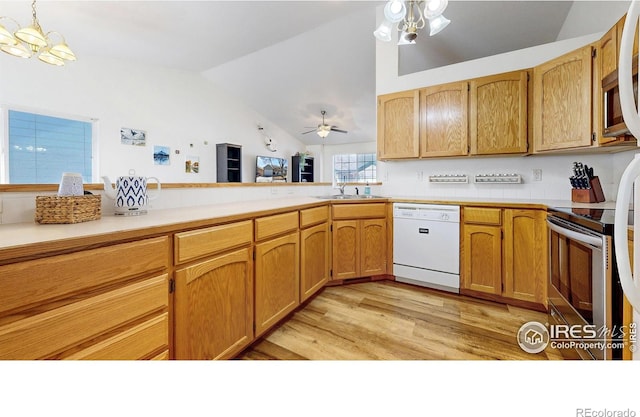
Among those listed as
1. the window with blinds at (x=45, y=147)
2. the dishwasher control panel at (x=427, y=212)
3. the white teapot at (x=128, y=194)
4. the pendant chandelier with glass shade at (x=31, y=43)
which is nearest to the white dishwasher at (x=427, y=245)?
the dishwasher control panel at (x=427, y=212)

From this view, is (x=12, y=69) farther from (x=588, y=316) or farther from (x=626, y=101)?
(x=588, y=316)

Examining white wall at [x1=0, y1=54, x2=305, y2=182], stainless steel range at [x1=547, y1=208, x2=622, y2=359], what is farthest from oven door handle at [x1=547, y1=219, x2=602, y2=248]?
white wall at [x1=0, y1=54, x2=305, y2=182]

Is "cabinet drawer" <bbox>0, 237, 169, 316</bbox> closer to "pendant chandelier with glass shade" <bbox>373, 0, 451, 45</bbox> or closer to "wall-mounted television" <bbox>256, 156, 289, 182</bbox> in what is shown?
"pendant chandelier with glass shade" <bbox>373, 0, 451, 45</bbox>

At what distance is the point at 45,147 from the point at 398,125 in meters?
4.56

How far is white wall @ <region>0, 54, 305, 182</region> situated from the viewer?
10.9 feet

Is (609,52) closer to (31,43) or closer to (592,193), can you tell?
(592,193)

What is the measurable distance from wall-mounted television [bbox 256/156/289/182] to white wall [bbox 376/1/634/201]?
417 centimetres

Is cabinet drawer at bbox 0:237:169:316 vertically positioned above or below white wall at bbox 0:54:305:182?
below

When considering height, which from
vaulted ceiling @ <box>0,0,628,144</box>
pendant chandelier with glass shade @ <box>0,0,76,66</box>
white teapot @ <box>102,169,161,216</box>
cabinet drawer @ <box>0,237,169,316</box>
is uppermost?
vaulted ceiling @ <box>0,0,628,144</box>

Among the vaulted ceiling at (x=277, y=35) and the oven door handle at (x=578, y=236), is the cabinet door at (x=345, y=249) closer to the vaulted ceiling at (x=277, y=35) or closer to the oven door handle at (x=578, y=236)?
the oven door handle at (x=578, y=236)

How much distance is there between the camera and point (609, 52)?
172 cm

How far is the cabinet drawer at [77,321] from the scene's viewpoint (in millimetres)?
658

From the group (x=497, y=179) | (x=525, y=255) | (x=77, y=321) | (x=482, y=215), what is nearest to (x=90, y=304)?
(x=77, y=321)
